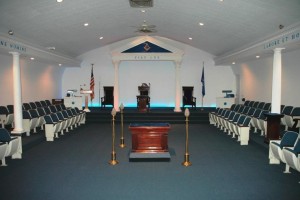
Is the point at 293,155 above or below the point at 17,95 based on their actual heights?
below

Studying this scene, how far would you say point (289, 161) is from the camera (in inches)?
280

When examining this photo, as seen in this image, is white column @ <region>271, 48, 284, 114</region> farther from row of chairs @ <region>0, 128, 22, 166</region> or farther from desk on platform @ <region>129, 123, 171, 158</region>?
row of chairs @ <region>0, 128, 22, 166</region>

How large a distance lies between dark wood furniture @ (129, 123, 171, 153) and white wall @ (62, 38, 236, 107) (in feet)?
39.8

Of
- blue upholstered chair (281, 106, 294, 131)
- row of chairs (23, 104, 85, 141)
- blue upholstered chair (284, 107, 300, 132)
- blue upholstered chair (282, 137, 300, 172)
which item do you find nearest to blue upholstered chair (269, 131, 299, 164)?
blue upholstered chair (282, 137, 300, 172)

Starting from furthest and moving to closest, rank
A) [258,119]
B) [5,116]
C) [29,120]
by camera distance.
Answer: [5,116], [258,119], [29,120]

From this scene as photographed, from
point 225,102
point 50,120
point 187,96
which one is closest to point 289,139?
point 50,120

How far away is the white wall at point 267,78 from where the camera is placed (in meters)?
13.3

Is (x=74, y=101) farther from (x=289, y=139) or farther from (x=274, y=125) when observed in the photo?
(x=289, y=139)

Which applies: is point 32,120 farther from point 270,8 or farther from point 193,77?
point 193,77

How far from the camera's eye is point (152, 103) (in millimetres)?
21734

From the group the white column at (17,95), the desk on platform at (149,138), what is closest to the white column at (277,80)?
the desk on platform at (149,138)

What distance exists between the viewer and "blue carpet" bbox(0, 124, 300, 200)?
20.5 ft

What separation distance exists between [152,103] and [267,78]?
341 inches

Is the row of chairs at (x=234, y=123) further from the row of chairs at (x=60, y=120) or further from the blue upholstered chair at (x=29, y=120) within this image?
the blue upholstered chair at (x=29, y=120)
